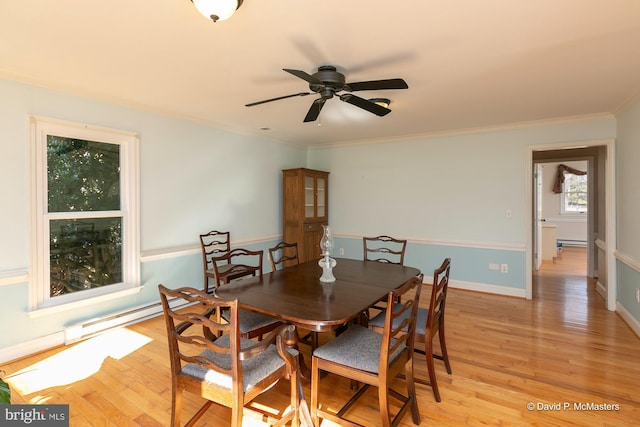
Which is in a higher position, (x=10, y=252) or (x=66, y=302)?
(x=10, y=252)

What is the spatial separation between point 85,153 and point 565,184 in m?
11.4

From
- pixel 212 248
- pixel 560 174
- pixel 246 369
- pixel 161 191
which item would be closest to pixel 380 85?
pixel 246 369

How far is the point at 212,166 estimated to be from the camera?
14.1 feet

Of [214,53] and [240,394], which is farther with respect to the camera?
[214,53]

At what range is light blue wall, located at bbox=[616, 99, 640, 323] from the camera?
321cm

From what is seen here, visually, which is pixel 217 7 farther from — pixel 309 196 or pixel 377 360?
pixel 309 196

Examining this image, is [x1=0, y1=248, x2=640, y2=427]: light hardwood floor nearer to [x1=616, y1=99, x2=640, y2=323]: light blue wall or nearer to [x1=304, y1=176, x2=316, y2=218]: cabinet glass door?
[x1=616, y1=99, x2=640, y2=323]: light blue wall

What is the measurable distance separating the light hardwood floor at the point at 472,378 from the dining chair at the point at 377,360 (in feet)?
0.88

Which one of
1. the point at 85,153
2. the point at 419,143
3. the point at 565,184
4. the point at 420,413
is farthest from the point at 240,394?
the point at 565,184

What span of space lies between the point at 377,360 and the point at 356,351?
0.14m

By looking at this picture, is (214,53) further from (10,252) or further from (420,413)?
(420,413)

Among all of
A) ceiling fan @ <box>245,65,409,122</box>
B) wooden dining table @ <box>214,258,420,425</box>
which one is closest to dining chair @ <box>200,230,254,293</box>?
wooden dining table @ <box>214,258,420,425</box>

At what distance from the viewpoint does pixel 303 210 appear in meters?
5.21

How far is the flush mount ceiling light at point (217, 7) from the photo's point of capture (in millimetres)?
1539
